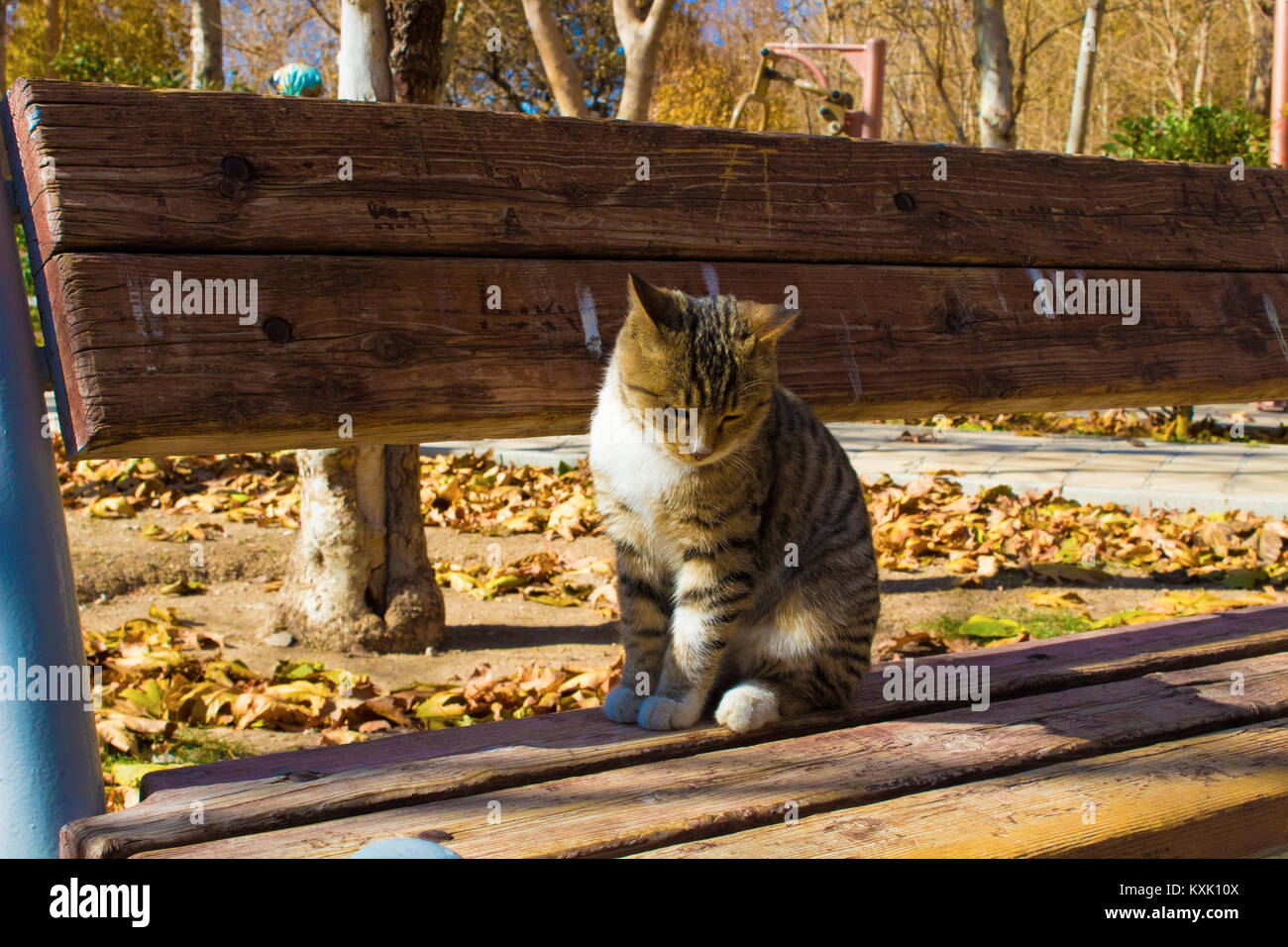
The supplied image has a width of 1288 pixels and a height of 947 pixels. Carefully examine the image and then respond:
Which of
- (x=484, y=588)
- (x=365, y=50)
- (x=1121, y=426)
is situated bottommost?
(x=484, y=588)

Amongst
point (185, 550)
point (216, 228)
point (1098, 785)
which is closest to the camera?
point (1098, 785)

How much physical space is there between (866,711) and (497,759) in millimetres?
771

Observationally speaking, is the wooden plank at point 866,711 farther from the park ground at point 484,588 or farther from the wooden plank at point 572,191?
the park ground at point 484,588

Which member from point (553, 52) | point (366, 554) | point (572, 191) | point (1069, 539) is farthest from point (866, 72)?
point (572, 191)

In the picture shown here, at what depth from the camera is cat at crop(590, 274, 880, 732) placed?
229 cm

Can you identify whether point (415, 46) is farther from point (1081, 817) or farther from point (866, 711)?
point (1081, 817)

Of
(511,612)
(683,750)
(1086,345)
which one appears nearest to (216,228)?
(683,750)

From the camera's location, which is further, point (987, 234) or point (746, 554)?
point (987, 234)

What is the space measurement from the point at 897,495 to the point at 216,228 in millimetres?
5508

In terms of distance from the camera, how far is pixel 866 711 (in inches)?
85.0

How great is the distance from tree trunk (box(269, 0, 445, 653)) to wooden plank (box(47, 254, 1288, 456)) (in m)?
2.46

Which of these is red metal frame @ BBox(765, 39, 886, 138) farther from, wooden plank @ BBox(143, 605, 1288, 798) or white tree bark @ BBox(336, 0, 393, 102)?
wooden plank @ BBox(143, 605, 1288, 798)

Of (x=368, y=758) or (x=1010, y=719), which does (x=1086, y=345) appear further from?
(x=368, y=758)
